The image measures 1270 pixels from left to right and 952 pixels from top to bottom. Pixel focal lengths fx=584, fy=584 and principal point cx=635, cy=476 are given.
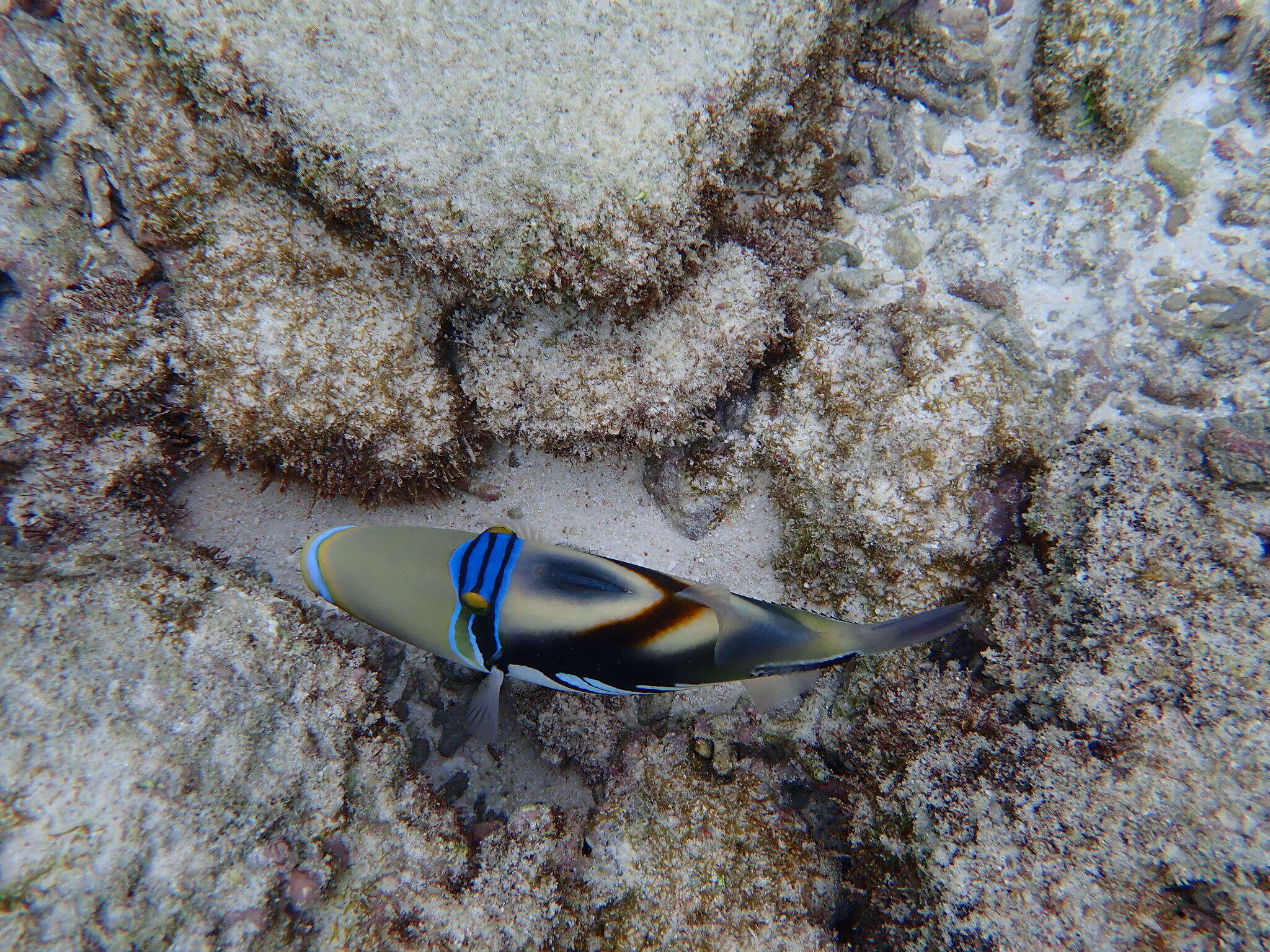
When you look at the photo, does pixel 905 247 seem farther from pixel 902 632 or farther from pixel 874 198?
pixel 902 632

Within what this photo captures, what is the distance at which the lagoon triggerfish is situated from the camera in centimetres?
206

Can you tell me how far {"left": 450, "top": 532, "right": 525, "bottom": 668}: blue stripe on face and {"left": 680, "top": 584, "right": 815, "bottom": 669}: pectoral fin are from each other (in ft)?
2.33

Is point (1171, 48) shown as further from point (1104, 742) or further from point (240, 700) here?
point (240, 700)

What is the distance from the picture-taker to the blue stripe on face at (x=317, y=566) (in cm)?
222

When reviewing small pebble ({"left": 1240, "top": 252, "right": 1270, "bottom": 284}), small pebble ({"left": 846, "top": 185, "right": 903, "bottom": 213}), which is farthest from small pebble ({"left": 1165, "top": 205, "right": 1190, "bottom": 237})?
small pebble ({"left": 846, "top": 185, "right": 903, "bottom": 213})

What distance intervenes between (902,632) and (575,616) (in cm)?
114

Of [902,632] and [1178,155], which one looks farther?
[1178,155]

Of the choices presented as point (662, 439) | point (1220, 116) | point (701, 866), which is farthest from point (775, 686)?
point (1220, 116)

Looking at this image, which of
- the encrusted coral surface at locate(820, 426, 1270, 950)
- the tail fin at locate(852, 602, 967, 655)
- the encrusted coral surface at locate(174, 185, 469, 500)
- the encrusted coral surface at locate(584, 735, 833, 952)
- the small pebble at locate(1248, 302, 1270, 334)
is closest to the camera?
the encrusted coral surface at locate(820, 426, 1270, 950)

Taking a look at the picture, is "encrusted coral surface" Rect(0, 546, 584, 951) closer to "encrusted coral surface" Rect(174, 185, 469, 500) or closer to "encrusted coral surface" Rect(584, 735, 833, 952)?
"encrusted coral surface" Rect(584, 735, 833, 952)

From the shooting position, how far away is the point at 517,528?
8.54 ft

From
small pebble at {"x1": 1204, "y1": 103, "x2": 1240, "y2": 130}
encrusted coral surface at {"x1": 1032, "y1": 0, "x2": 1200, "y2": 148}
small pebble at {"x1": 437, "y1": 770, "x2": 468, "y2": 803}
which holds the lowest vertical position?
small pebble at {"x1": 437, "y1": 770, "x2": 468, "y2": 803}

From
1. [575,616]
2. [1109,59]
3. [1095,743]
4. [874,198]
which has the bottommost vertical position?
[1095,743]

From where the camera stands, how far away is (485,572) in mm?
2160
